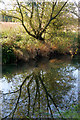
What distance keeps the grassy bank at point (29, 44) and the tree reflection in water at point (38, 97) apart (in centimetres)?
225

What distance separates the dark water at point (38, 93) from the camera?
3.14m

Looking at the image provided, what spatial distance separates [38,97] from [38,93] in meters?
0.24

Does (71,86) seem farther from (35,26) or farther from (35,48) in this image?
(35,26)

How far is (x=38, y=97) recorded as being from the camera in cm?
381

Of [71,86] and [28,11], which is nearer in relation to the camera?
[71,86]

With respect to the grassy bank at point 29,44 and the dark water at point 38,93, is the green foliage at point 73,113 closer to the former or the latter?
the dark water at point 38,93

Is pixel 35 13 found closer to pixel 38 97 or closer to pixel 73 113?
pixel 38 97

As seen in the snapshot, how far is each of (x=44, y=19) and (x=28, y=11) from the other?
1025mm

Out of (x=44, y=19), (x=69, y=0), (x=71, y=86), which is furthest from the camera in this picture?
(x=44, y=19)

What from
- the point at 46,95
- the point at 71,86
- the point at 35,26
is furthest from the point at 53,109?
the point at 35,26

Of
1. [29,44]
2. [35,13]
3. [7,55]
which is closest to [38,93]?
[7,55]

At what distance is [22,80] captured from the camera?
5055 mm

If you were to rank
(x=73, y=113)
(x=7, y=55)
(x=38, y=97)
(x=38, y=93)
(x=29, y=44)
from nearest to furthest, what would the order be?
1. (x=73, y=113)
2. (x=38, y=97)
3. (x=38, y=93)
4. (x=7, y=55)
5. (x=29, y=44)

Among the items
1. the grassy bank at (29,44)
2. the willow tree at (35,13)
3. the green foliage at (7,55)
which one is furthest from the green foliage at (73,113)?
the willow tree at (35,13)
